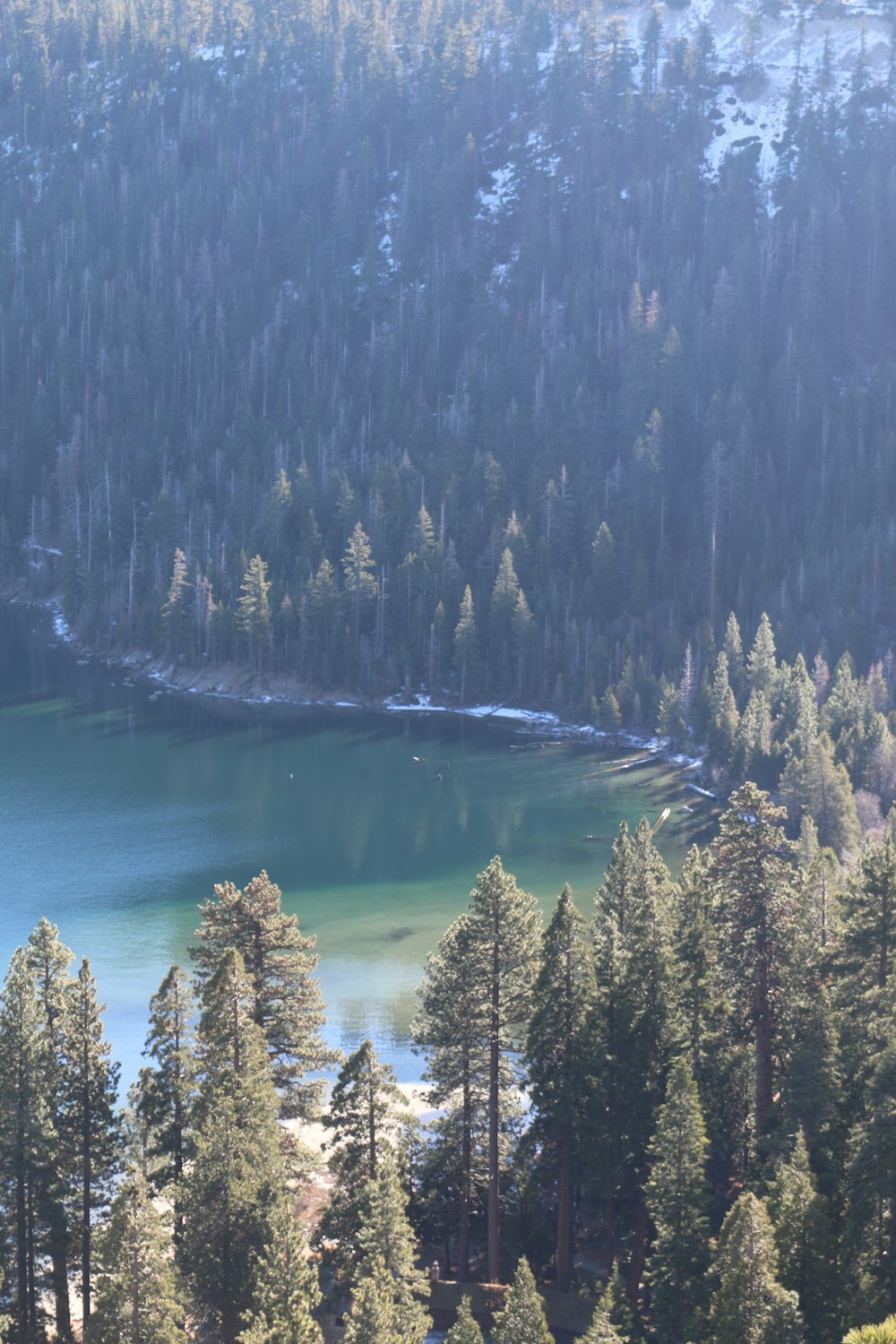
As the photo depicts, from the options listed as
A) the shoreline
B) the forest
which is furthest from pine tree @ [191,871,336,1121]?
the shoreline

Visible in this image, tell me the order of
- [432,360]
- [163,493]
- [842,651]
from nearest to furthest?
[842,651] < [163,493] < [432,360]

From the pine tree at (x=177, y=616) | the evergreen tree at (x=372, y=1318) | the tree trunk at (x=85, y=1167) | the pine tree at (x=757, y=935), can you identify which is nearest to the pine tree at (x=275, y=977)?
the tree trunk at (x=85, y=1167)

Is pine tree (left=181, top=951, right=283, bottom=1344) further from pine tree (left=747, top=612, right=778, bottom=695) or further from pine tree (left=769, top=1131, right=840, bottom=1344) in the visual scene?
pine tree (left=747, top=612, right=778, bottom=695)

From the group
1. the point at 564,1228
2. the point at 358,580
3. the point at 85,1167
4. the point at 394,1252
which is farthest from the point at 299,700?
the point at 394,1252

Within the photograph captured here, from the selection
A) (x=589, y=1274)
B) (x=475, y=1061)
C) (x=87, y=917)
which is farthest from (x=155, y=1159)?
(x=87, y=917)

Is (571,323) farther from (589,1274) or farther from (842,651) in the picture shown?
(589,1274)

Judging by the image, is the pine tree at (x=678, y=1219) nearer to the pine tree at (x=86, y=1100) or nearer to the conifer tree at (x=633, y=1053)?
the conifer tree at (x=633, y=1053)

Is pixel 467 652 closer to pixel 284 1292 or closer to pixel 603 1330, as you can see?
pixel 284 1292
